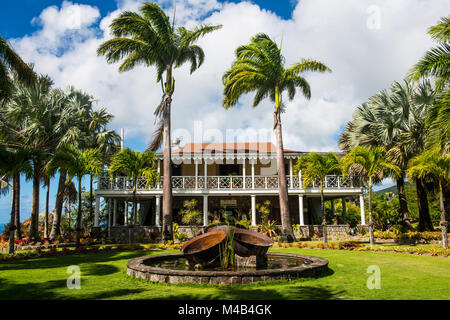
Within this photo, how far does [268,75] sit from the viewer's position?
17.8 m

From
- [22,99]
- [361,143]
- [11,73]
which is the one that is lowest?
[361,143]

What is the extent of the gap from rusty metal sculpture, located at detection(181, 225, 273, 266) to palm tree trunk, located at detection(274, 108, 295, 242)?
8.84m

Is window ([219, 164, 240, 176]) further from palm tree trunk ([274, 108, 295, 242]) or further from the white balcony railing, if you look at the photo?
palm tree trunk ([274, 108, 295, 242])

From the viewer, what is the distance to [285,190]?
673 inches

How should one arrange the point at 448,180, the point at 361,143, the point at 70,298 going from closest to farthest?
1. the point at 70,298
2. the point at 448,180
3. the point at 361,143

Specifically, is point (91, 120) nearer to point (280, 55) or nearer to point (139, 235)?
point (139, 235)

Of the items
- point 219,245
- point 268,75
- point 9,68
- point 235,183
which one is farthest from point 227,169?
point 219,245

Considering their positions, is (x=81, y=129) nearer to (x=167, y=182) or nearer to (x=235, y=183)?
(x=167, y=182)

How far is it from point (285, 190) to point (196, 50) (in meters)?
9.52

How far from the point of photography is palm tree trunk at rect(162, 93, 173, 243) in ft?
53.2

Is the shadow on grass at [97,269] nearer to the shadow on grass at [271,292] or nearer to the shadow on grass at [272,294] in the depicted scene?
the shadow on grass at [271,292]

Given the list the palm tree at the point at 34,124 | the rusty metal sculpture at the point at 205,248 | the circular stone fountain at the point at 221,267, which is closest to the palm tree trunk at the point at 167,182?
the palm tree at the point at 34,124

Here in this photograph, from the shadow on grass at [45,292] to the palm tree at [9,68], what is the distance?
25.4ft

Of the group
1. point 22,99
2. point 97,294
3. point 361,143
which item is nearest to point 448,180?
point 361,143
